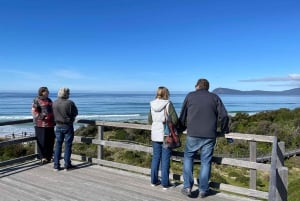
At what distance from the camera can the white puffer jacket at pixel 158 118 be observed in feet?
17.4

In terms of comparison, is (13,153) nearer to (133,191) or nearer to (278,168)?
(133,191)

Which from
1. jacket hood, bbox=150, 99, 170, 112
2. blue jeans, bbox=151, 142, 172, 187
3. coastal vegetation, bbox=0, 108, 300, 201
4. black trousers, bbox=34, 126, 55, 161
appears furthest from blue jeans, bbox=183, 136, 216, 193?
coastal vegetation, bbox=0, 108, 300, 201

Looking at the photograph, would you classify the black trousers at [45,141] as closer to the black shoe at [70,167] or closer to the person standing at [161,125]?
the black shoe at [70,167]

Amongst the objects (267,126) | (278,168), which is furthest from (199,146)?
(267,126)

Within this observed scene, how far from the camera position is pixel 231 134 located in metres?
5.05

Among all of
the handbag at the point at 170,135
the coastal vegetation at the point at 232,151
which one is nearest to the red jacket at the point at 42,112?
the handbag at the point at 170,135

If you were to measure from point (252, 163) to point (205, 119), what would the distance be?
0.84 meters

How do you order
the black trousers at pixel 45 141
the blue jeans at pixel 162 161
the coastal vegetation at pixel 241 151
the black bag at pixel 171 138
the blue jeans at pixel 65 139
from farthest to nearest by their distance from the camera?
1. the coastal vegetation at pixel 241 151
2. the black trousers at pixel 45 141
3. the blue jeans at pixel 65 139
4. the blue jeans at pixel 162 161
5. the black bag at pixel 171 138

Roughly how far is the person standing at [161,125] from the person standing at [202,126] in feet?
0.88

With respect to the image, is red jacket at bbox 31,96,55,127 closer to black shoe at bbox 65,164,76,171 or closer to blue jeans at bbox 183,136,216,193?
black shoe at bbox 65,164,76,171

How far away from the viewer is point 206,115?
16.2ft

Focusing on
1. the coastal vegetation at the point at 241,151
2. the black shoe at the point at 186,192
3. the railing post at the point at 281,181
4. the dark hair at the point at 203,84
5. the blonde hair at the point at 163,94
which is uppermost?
the dark hair at the point at 203,84

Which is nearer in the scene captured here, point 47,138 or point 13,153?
point 47,138

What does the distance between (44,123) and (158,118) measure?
2594 millimetres
